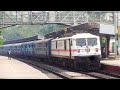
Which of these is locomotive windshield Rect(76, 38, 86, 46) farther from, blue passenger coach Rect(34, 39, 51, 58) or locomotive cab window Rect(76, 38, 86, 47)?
blue passenger coach Rect(34, 39, 51, 58)

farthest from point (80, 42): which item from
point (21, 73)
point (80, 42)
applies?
point (21, 73)

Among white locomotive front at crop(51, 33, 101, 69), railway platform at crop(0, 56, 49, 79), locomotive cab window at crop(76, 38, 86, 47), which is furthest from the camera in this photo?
locomotive cab window at crop(76, 38, 86, 47)

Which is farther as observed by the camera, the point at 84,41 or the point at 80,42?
the point at 84,41

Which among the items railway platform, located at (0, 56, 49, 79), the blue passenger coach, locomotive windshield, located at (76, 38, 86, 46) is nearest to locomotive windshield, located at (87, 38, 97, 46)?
locomotive windshield, located at (76, 38, 86, 46)

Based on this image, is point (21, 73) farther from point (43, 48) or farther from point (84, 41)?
point (43, 48)

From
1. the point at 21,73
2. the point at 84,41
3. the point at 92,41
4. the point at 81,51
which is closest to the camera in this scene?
the point at 21,73

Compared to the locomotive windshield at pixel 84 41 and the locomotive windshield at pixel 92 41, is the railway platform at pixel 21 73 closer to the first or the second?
the locomotive windshield at pixel 84 41

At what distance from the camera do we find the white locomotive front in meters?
26.8

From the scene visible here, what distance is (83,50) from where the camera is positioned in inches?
1067

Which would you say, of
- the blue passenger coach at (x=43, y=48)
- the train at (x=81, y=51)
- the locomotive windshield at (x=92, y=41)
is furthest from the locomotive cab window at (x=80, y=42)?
the blue passenger coach at (x=43, y=48)

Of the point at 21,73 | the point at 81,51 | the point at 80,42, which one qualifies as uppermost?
the point at 80,42
